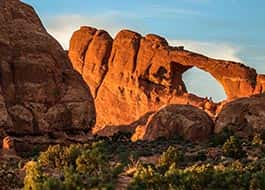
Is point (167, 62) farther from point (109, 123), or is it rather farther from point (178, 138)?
point (178, 138)

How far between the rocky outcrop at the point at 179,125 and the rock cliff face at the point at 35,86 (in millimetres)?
9694

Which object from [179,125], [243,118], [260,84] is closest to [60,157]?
[179,125]

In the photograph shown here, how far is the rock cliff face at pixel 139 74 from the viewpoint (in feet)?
279

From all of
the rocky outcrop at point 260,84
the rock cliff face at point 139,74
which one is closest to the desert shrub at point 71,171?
the rock cliff face at point 139,74

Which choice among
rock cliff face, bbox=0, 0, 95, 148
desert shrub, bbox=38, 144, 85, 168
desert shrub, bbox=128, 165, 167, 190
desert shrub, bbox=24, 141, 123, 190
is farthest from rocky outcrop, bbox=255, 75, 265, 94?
desert shrub, bbox=128, 165, 167, 190

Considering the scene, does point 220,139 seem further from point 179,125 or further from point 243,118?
point 243,118

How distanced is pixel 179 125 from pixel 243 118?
527 cm

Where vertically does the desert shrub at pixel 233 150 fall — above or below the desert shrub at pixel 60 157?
below

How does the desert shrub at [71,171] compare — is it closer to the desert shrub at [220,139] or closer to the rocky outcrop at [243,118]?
the desert shrub at [220,139]

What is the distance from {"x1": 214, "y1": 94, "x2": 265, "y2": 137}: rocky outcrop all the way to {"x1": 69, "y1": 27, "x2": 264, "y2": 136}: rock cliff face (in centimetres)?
2175

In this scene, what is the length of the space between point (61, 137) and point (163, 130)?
1250 centimetres

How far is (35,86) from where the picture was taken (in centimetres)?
4650

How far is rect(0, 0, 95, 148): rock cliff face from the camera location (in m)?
45.5

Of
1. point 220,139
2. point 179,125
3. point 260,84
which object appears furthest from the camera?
point 260,84
